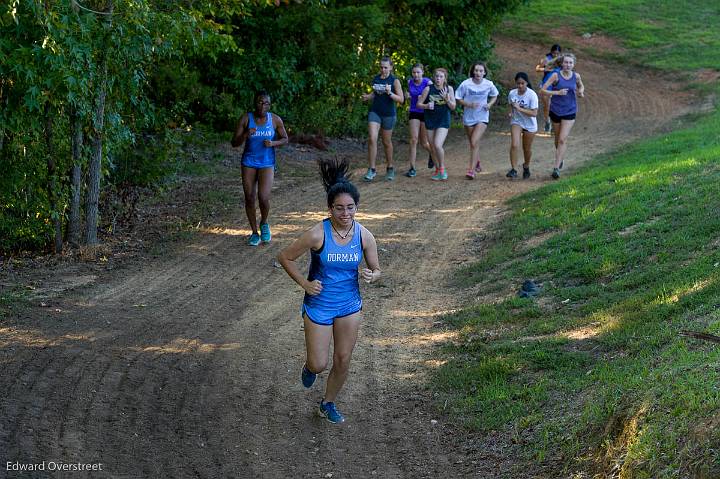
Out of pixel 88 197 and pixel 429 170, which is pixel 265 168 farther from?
pixel 429 170

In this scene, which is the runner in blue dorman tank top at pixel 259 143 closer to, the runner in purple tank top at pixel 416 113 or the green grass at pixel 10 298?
the green grass at pixel 10 298

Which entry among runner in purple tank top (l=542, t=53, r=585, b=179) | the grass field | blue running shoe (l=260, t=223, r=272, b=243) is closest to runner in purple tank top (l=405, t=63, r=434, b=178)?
runner in purple tank top (l=542, t=53, r=585, b=179)

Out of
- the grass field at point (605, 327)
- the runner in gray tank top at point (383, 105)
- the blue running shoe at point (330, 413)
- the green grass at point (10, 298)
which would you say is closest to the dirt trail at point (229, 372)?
the blue running shoe at point (330, 413)

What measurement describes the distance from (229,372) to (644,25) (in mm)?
32273

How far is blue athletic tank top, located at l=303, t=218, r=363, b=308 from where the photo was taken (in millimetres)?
6820

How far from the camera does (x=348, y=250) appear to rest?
22.5 ft

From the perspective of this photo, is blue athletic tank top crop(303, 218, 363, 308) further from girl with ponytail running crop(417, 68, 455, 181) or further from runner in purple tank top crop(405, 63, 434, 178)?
runner in purple tank top crop(405, 63, 434, 178)

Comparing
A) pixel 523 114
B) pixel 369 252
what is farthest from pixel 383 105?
pixel 369 252

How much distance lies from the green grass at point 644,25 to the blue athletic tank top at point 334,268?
26.5 meters

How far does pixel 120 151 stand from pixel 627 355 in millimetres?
8107

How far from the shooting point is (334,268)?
22.5ft

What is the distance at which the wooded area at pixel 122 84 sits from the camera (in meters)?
10.1

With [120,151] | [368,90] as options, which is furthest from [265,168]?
[368,90]

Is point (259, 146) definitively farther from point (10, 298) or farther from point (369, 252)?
point (369, 252)
